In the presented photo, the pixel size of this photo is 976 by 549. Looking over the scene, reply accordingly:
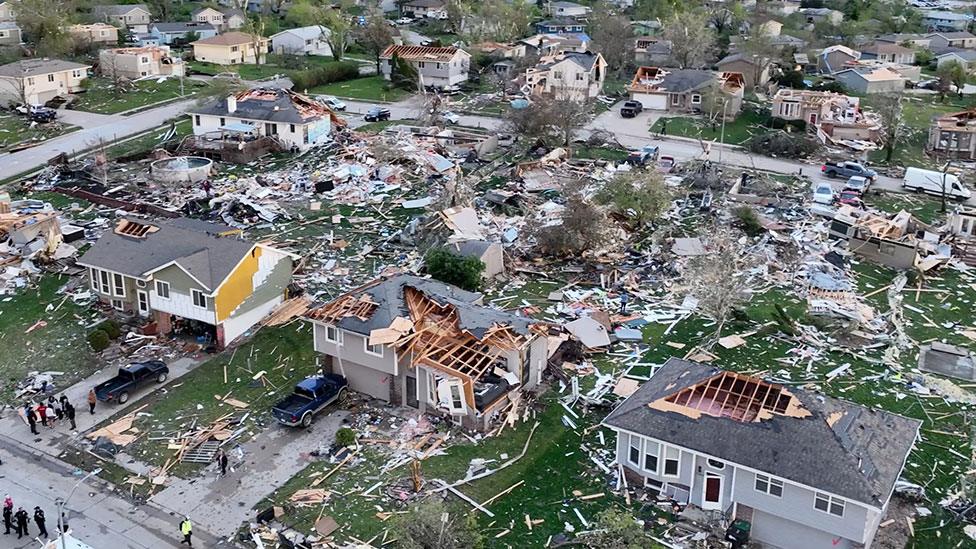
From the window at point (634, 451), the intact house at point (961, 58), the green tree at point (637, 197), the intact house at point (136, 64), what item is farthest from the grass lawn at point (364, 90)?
the window at point (634, 451)

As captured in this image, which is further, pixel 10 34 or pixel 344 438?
pixel 10 34

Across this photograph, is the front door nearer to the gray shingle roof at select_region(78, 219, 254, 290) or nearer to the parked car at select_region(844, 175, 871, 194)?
the gray shingle roof at select_region(78, 219, 254, 290)

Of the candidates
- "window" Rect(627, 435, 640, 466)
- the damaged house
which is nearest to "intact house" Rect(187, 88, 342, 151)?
the damaged house

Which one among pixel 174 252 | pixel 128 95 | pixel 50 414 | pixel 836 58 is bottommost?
pixel 50 414

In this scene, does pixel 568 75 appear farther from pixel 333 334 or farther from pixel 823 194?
pixel 333 334

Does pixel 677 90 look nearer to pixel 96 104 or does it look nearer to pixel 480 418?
pixel 96 104

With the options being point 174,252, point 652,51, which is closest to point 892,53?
point 652,51
